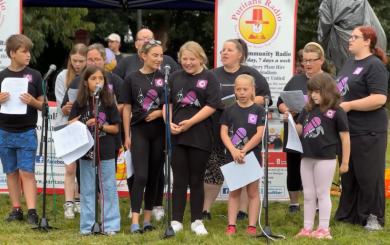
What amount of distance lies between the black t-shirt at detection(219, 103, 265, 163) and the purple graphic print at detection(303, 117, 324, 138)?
0.45m

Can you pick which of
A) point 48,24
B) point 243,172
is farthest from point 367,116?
point 48,24

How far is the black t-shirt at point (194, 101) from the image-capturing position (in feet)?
19.1

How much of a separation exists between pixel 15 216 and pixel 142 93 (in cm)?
198

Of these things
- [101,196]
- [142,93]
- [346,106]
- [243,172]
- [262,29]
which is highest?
[262,29]

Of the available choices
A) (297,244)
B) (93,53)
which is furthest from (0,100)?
(297,244)

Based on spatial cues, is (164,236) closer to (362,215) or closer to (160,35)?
(362,215)

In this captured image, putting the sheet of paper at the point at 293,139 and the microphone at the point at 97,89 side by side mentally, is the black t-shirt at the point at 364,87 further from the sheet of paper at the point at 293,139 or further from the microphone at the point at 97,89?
the microphone at the point at 97,89

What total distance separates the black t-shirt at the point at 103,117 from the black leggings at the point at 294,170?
2.18m

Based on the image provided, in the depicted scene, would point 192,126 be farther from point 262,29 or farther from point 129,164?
point 262,29

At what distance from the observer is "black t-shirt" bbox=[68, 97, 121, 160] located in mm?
5762

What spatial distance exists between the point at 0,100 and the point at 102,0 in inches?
179

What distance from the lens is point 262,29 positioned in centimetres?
752

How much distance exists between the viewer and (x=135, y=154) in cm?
588

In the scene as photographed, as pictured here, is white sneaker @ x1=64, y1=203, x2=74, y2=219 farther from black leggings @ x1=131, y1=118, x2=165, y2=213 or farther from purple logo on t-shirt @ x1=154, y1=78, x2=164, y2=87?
purple logo on t-shirt @ x1=154, y1=78, x2=164, y2=87
